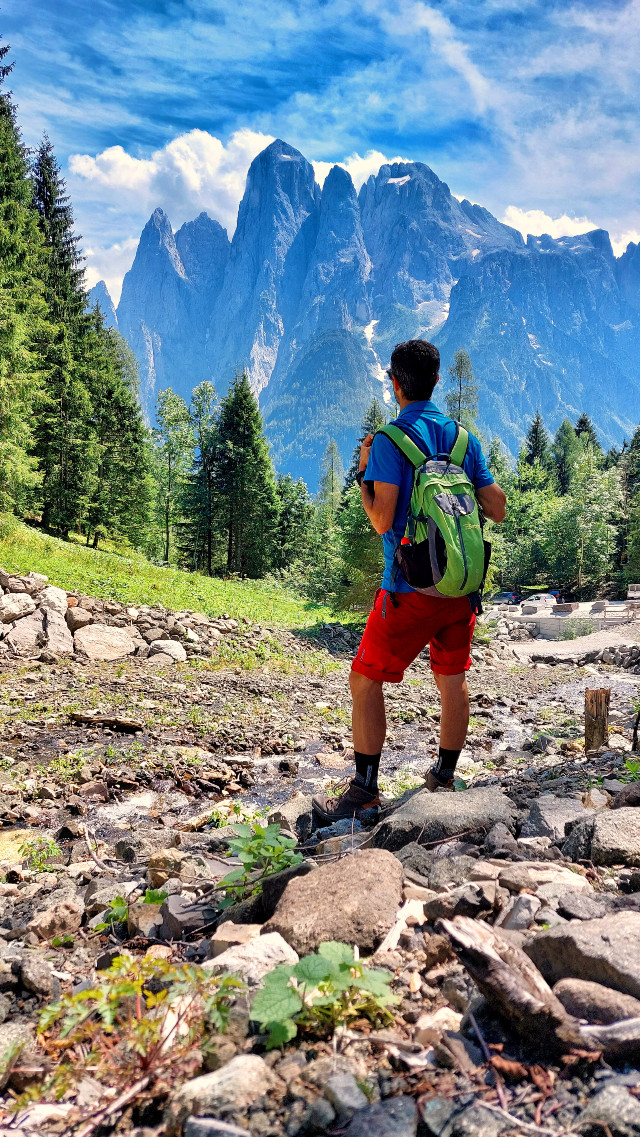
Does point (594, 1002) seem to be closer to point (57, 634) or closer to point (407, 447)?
point (407, 447)

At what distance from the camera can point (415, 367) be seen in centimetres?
355

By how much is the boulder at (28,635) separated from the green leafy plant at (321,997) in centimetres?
899

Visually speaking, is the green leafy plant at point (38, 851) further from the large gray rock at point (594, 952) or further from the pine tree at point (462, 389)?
the pine tree at point (462, 389)

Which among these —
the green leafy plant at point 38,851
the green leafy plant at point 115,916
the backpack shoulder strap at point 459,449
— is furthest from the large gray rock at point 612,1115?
the green leafy plant at point 38,851

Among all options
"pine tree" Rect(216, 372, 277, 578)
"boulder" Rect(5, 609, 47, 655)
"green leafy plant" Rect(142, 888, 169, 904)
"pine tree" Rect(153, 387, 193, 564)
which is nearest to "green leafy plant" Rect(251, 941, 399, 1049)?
"green leafy plant" Rect(142, 888, 169, 904)

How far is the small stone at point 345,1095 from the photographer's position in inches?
60.2

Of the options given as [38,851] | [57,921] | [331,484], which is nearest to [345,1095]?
[57,921]

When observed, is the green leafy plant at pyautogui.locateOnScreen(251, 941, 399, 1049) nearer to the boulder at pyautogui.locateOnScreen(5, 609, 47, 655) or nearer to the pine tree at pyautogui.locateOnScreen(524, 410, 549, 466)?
the boulder at pyautogui.locateOnScreen(5, 609, 47, 655)

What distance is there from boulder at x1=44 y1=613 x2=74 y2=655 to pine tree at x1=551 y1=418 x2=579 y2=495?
208ft

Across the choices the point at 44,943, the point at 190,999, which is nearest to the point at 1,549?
the point at 44,943

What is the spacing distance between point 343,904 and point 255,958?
374 millimetres

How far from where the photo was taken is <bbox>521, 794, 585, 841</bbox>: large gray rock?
10.6ft

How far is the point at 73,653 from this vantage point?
33.5 ft

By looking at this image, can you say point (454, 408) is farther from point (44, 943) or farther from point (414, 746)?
point (44, 943)
